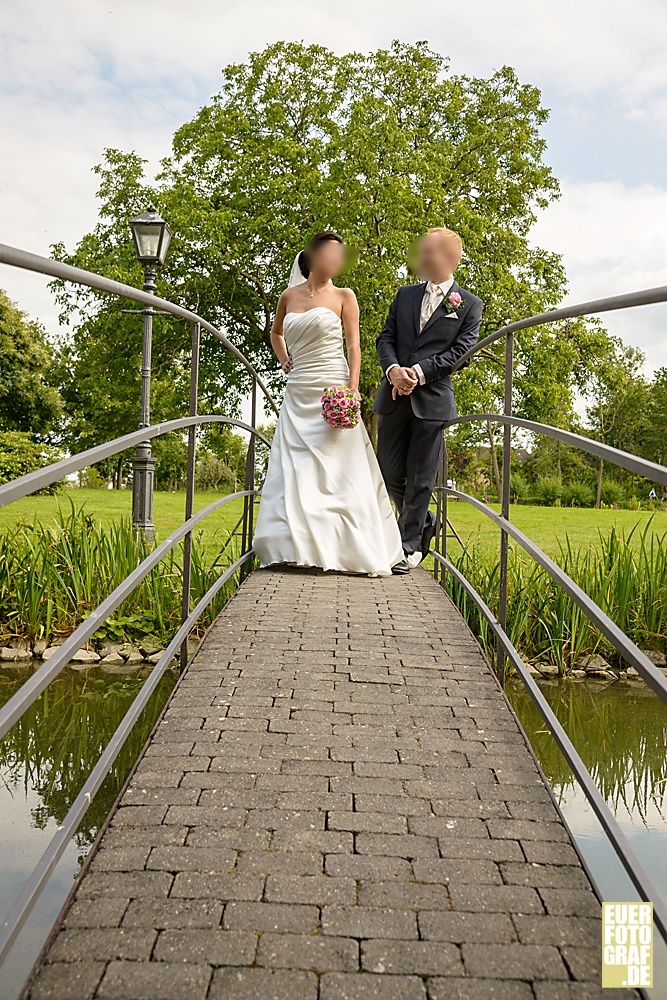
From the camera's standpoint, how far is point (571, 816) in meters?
3.50

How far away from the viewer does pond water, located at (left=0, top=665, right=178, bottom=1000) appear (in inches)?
Answer: 107

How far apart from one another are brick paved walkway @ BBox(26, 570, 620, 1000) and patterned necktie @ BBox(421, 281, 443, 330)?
2820 millimetres

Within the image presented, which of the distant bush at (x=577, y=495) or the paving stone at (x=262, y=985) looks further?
the distant bush at (x=577, y=495)

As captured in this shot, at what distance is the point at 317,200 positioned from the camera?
56.4 feet

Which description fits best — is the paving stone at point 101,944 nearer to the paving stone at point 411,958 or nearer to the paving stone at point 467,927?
the paving stone at point 411,958

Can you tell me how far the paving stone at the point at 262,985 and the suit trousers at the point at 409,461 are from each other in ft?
13.5

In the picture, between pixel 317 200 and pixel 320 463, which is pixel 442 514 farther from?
pixel 317 200

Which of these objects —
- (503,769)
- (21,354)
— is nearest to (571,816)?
(503,769)

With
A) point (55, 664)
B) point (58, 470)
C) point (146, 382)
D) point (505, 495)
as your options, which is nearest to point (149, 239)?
point (146, 382)

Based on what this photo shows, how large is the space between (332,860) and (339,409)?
3672mm

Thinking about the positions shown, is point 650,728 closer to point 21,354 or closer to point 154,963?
point 154,963

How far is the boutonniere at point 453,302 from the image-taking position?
537 centimetres

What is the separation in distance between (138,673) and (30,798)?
6.92 ft

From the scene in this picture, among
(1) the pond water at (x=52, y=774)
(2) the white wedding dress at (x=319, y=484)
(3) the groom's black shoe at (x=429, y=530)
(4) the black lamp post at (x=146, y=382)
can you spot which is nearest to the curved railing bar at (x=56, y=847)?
(1) the pond water at (x=52, y=774)
